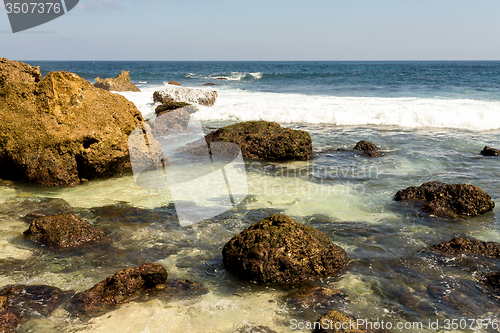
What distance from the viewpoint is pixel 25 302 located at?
2951mm

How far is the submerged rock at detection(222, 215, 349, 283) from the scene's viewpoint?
3.36 metres

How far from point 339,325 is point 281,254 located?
938 mm

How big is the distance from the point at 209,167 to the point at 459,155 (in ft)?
19.3

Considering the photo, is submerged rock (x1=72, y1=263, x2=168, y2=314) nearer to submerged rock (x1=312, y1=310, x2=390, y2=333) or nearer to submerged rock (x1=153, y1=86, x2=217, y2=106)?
submerged rock (x1=312, y1=310, x2=390, y2=333)

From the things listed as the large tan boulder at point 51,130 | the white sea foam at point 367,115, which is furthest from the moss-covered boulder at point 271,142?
the white sea foam at point 367,115

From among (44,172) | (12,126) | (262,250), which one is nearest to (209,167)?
(44,172)

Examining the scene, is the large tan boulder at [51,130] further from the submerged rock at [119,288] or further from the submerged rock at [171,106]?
the submerged rock at [171,106]

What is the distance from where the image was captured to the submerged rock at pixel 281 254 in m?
3.36

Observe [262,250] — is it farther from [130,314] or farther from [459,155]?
[459,155]

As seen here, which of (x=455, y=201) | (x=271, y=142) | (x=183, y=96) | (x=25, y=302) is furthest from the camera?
(x=183, y=96)

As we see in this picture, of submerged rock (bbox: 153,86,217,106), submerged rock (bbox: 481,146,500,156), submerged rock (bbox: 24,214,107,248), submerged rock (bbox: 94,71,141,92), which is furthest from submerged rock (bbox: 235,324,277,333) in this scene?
submerged rock (bbox: 94,71,141,92)

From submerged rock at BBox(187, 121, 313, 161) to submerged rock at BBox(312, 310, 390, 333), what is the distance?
17.7 feet

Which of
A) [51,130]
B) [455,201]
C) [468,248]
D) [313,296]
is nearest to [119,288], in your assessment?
[313,296]

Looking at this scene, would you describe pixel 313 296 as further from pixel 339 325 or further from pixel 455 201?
pixel 455 201
